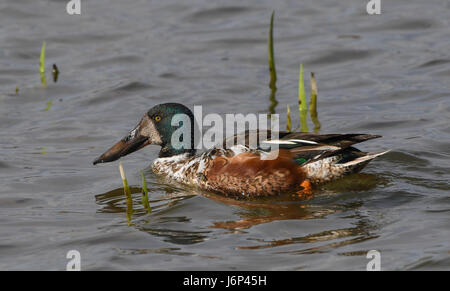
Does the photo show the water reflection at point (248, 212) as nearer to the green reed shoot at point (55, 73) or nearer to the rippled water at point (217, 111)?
the rippled water at point (217, 111)

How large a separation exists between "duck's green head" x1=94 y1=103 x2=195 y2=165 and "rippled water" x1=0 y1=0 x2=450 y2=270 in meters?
0.34

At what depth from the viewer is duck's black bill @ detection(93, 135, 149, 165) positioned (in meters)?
8.43

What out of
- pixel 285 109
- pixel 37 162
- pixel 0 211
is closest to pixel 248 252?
pixel 0 211

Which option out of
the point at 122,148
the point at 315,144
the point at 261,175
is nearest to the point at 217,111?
the point at 122,148

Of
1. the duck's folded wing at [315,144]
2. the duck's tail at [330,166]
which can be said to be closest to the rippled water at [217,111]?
the duck's tail at [330,166]

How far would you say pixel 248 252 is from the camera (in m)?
6.11

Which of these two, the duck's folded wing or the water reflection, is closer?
the water reflection

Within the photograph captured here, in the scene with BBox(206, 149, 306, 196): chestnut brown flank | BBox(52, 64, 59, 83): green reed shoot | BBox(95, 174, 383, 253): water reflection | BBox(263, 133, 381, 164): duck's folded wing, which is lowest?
BBox(95, 174, 383, 253): water reflection

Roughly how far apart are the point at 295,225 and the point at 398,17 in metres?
8.35

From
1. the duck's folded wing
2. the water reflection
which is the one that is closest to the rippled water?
the water reflection

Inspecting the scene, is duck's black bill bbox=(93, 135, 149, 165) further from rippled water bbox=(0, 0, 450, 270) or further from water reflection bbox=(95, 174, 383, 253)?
water reflection bbox=(95, 174, 383, 253)

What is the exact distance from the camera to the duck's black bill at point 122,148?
8430mm

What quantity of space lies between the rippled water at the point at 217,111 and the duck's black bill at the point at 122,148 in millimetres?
259
